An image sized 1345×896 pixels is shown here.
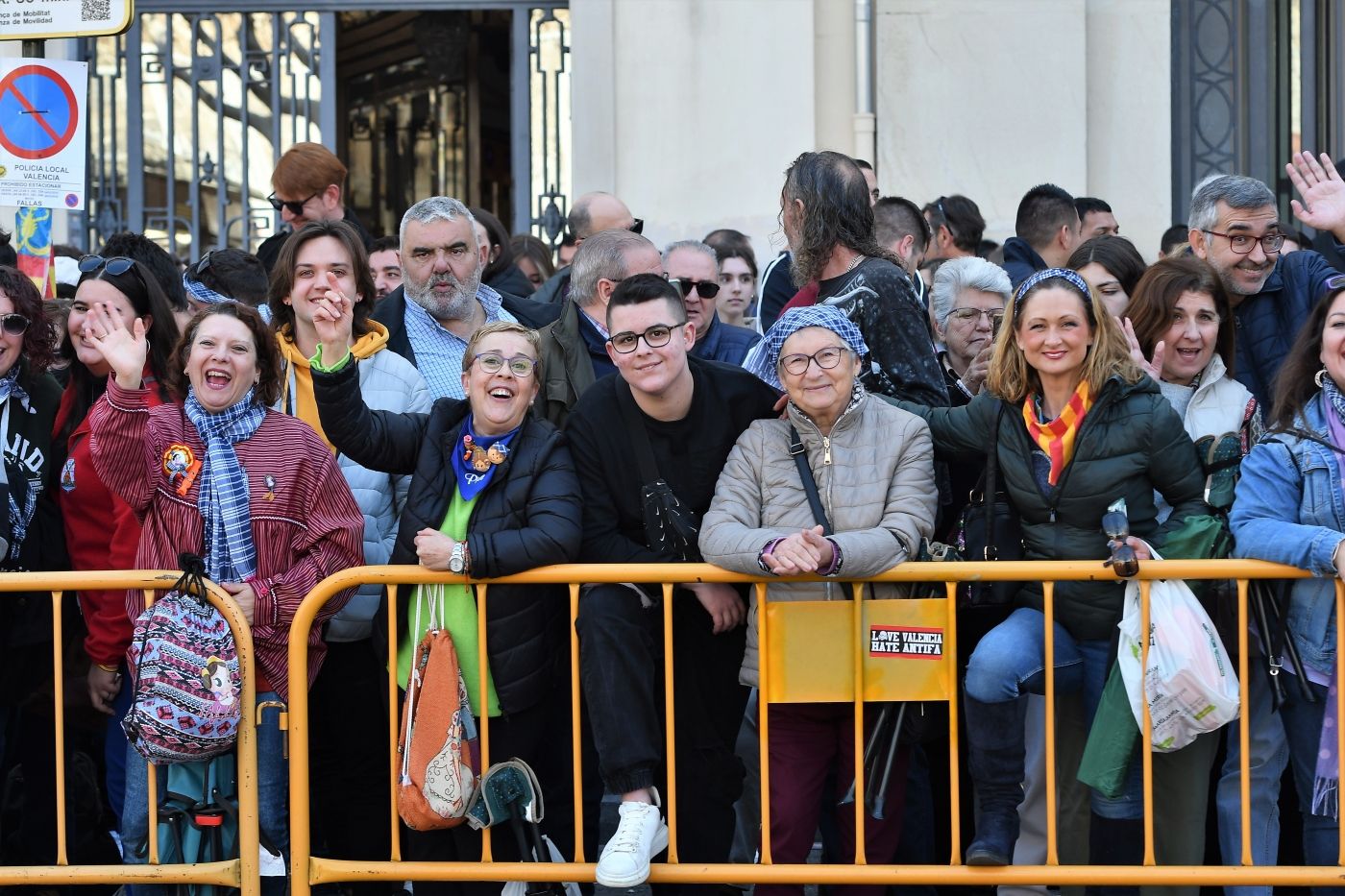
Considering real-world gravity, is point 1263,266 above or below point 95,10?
below

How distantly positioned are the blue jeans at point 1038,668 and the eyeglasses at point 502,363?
1625 millimetres

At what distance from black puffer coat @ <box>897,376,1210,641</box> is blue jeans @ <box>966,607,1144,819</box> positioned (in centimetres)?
6

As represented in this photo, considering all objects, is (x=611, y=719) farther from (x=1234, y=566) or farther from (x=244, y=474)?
(x=1234, y=566)

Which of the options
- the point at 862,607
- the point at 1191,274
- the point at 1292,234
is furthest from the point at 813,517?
the point at 1292,234

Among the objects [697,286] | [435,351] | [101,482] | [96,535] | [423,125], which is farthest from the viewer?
[423,125]

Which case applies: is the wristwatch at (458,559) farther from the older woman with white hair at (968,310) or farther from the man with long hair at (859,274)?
the older woman with white hair at (968,310)

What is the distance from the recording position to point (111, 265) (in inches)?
234

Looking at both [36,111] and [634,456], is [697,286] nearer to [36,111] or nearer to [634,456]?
[634,456]

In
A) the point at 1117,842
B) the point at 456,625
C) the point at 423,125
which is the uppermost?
the point at 423,125

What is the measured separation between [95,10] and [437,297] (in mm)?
1935

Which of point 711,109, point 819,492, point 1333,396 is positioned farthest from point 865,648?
point 711,109

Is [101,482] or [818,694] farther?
[101,482]

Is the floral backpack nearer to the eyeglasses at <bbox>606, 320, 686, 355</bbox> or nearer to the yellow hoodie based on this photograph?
the yellow hoodie

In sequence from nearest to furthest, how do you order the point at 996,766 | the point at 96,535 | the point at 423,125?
the point at 996,766 → the point at 96,535 → the point at 423,125
